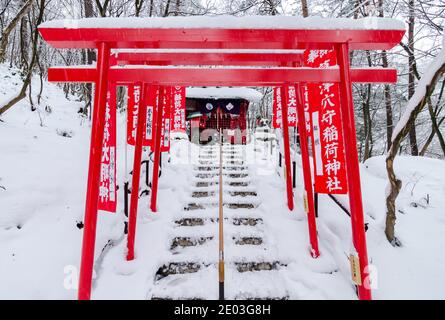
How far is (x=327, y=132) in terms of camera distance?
3.94 meters

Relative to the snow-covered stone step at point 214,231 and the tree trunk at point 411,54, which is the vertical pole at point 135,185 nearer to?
the snow-covered stone step at point 214,231

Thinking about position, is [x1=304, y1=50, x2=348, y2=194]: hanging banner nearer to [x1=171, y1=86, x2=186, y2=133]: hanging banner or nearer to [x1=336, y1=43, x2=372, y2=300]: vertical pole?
[x1=336, y1=43, x2=372, y2=300]: vertical pole

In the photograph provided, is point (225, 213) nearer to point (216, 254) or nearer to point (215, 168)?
point (216, 254)

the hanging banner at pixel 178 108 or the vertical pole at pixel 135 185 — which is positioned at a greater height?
the hanging banner at pixel 178 108

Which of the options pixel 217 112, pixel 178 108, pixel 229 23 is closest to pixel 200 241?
pixel 229 23

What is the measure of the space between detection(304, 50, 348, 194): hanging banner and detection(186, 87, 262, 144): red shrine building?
12298 millimetres

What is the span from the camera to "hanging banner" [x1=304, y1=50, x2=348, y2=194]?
377 centimetres

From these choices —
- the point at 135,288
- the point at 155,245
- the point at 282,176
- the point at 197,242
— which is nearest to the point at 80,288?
the point at 135,288

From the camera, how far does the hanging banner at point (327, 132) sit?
377cm

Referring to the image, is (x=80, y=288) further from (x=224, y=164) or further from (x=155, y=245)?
(x=224, y=164)

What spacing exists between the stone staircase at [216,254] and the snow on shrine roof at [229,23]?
3468mm

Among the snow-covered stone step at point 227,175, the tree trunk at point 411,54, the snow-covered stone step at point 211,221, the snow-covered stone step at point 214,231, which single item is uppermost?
the tree trunk at point 411,54

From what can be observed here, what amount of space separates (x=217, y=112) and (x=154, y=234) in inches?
523

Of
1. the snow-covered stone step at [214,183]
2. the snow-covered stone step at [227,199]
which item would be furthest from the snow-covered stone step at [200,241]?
the snow-covered stone step at [214,183]
